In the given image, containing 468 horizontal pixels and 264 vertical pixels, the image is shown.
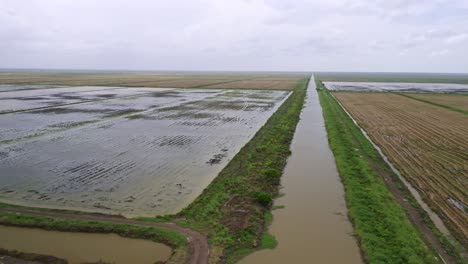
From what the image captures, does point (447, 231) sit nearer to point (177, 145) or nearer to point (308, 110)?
point (177, 145)

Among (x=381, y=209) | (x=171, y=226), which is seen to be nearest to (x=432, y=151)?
(x=381, y=209)

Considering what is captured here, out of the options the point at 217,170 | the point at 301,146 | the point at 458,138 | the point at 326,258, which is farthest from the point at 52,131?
the point at 458,138

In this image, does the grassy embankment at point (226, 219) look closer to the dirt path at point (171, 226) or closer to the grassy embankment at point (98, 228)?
the grassy embankment at point (98, 228)

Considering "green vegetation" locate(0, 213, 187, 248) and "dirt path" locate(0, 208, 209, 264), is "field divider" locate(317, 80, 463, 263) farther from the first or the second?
"green vegetation" locate(0, 213, 187, 248)

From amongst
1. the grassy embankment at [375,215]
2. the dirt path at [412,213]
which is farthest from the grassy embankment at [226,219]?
the dirt path at [412,213]

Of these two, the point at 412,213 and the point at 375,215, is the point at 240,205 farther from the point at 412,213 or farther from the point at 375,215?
the point at 412,213

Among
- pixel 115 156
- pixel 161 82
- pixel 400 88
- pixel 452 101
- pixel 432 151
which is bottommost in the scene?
pixel 115 156
